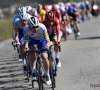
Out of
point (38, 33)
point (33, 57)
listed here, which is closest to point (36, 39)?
point (38, 33)

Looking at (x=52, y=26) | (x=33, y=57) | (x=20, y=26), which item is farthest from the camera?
(x=52, y=26)

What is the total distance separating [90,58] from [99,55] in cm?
86

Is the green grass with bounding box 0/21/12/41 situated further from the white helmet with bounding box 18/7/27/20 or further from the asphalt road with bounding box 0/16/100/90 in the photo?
the white helmet with bounding box 18/7/27/20

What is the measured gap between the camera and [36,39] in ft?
37.7

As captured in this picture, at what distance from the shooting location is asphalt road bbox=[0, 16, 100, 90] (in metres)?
11.8

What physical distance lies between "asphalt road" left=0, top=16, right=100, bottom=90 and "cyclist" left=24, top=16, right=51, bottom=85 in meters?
0.56

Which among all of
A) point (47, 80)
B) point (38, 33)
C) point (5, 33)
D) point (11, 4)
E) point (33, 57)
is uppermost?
point (38, 33)

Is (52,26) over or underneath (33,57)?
over

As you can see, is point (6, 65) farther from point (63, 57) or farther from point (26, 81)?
point (26, 81)

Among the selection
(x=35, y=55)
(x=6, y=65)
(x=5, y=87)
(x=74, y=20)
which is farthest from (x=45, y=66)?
(x=74, y=20)

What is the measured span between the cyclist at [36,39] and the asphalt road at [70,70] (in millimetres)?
555

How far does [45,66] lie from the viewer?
11.0 meters

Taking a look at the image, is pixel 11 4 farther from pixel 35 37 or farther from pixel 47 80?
pixel 47 80

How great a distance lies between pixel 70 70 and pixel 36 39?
9.52 feet
